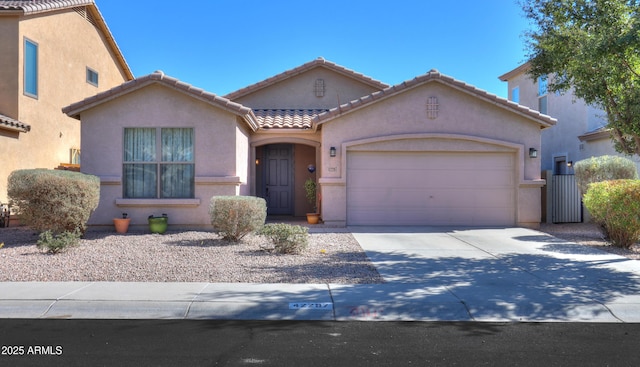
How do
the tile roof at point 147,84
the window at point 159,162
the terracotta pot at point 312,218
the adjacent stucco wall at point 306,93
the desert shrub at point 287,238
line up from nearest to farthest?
the desert shrub at point 287,238 < the tile roof at point 147,84 < the window at point 159,162 < the terracotta pot at point 312,218 < the adjacent stucco wall at point 306,93

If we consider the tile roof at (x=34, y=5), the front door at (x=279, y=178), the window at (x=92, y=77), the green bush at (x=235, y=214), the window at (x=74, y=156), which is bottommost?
the green bush at (x=235, y=214)

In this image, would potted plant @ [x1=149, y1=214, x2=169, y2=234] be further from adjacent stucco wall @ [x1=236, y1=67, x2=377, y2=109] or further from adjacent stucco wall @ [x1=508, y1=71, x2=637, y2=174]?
adjacent stucco wall @ [x1=508, y1=71, x2=637, y2=174]

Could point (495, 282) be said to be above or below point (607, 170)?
below

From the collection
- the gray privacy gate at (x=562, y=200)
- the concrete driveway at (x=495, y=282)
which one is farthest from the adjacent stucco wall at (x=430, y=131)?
the concrete driveway at (x=495, y=282)

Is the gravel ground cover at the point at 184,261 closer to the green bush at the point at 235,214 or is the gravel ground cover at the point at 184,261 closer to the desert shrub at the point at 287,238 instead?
the desert shrub at the point at 287,238

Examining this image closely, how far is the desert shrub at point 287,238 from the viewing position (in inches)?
395

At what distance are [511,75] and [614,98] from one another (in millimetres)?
16739

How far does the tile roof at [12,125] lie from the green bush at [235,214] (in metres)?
7.64

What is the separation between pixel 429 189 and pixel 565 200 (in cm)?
555

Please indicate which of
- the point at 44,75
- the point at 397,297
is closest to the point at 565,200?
the point at 397,297

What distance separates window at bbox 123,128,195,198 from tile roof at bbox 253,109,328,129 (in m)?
3.11

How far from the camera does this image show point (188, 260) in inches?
370

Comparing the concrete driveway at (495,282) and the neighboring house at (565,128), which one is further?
the neighboring house at (565,128)

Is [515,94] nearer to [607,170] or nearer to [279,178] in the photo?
[607,170]
